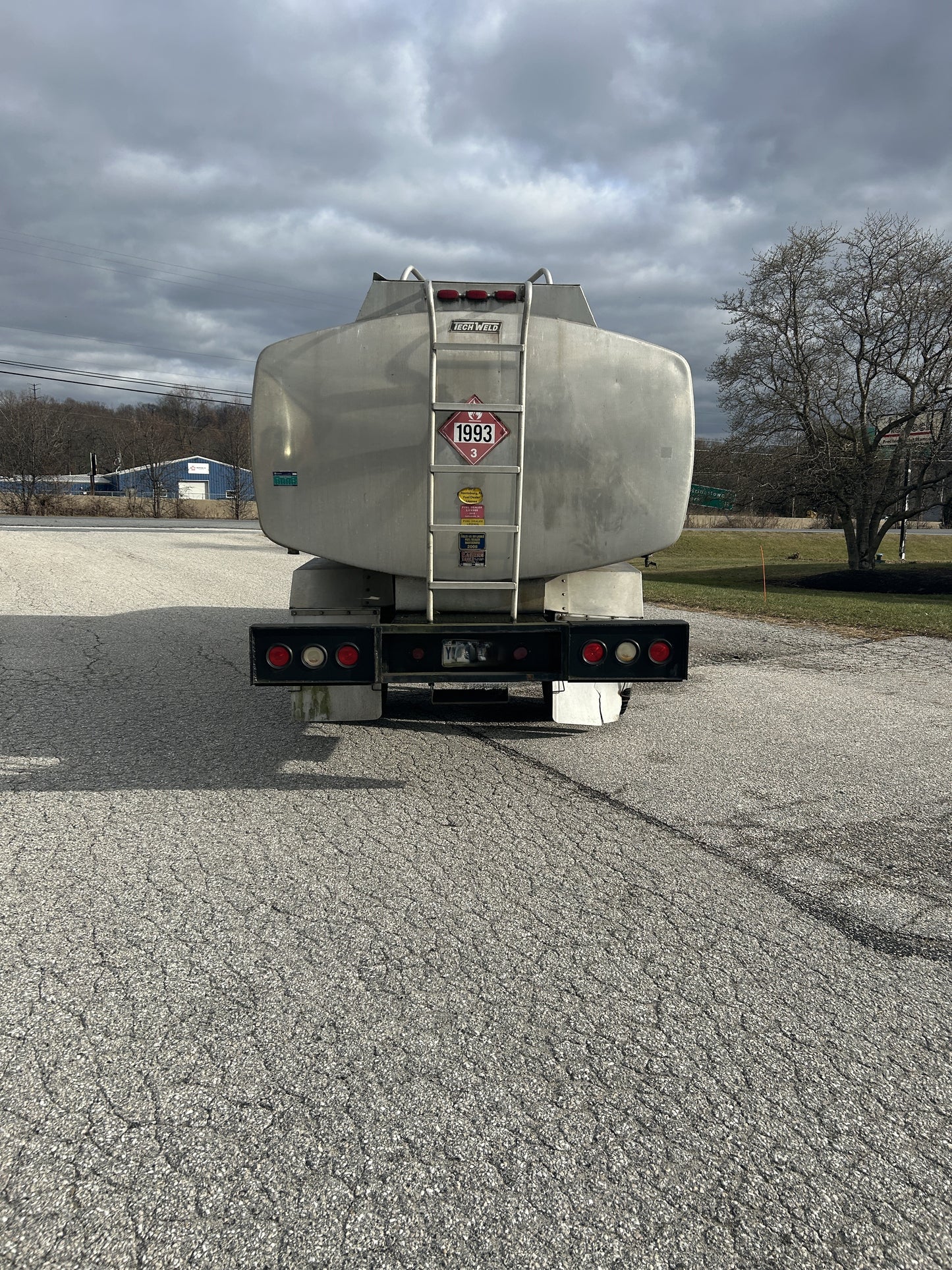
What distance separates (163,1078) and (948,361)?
2407 centimetres

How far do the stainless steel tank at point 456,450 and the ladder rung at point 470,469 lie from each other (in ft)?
0.05

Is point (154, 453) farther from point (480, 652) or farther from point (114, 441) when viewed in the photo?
point (480, 652)

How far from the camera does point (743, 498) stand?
24844mm

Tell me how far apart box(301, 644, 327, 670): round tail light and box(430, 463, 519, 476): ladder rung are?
1.13 m

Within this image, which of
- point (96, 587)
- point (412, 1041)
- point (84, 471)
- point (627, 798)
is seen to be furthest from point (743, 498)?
point (84, 471)

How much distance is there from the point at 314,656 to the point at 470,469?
131 centimetres

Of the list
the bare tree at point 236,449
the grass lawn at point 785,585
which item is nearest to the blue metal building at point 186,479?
the bare tree at point 236,449

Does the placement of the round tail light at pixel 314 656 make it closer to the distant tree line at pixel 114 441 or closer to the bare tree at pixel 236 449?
the distant tree line at pixel 114 441

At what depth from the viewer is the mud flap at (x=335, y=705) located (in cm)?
518

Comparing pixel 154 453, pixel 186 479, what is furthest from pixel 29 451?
pixel 186 479

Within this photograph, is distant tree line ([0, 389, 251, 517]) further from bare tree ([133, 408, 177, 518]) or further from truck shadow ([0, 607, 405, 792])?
truck shadow ([0, 607, 405, 792])

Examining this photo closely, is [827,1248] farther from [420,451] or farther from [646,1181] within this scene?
[420,451]

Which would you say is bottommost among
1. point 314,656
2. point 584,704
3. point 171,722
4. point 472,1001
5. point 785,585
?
point 472,1001

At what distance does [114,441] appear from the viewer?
83250mm
